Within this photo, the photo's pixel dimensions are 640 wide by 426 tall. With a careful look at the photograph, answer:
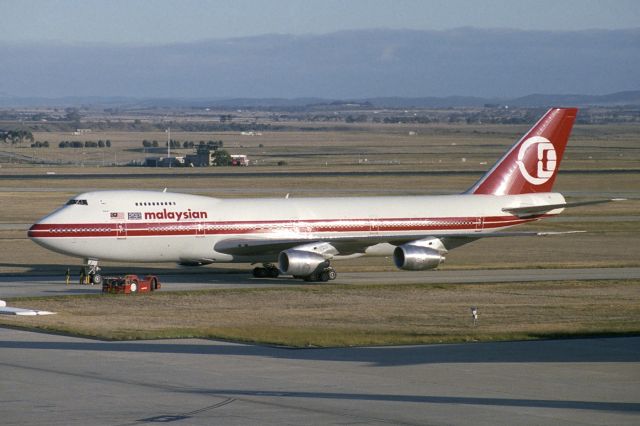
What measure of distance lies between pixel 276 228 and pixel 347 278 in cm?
394

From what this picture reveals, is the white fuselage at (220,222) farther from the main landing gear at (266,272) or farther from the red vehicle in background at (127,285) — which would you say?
the red vehicle in background at (127,285)

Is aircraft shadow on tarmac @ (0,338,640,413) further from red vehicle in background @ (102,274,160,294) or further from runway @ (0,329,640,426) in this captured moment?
red vehicle in background @ (102,274,160,294)

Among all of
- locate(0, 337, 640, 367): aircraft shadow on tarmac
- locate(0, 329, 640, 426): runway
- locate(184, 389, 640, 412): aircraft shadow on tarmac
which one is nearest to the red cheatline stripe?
locate(0, 329, 640, 426): runway

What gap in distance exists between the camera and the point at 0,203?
101 metres

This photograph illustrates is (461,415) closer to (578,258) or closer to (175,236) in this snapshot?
(175,236)

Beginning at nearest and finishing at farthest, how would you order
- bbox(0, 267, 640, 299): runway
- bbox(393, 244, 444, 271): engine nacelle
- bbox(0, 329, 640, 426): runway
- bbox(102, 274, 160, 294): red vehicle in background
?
bbox(0, 329, 640, 426): runway → bbox(102, 274, 160, 294): red vehicle in background → bbox(0, 267, 640, 299): runway → bbox(393, 244, 444, 271): engine nacelle

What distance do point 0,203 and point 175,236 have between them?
2016 inches

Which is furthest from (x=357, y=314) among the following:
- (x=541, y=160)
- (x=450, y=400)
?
(x=541, y=160)

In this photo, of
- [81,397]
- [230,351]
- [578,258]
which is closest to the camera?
[81,397]

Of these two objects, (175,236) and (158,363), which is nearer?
(158,363)

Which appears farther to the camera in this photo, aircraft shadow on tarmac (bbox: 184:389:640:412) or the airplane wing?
the airplane wing

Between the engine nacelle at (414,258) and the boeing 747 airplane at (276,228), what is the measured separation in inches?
1.7

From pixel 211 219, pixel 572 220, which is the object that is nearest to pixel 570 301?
pixel 211 219

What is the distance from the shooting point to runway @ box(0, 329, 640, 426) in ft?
79.2
